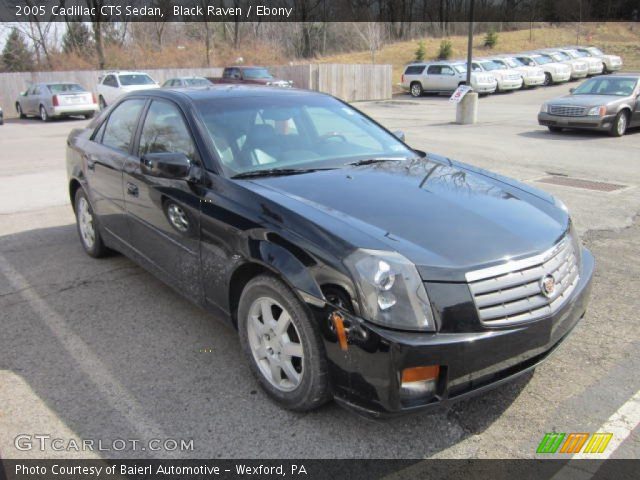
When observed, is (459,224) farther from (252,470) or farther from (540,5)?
(540,5)

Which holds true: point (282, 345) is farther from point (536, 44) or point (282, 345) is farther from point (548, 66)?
point (536, 44)

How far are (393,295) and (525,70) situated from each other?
31776 millimetres

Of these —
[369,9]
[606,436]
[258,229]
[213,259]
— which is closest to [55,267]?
[213,259]

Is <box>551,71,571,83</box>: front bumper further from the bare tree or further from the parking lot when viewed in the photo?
the parking lot

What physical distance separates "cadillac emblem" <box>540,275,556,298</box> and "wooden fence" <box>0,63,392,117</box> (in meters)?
27.0

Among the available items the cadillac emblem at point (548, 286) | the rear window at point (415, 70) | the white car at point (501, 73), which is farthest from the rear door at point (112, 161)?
the rear window at point (415, 70)

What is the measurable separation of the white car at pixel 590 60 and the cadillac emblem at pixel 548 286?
36821 millimetres

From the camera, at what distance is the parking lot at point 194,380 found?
269 cm

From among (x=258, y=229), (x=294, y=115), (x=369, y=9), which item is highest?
(x=369, y=9)

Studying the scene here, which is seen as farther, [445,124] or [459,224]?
[445,124]

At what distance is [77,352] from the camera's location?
3.55 m

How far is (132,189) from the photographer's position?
410 centimetres

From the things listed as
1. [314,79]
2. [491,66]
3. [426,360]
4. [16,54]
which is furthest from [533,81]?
[16,54]

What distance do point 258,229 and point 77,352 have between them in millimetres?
1621
